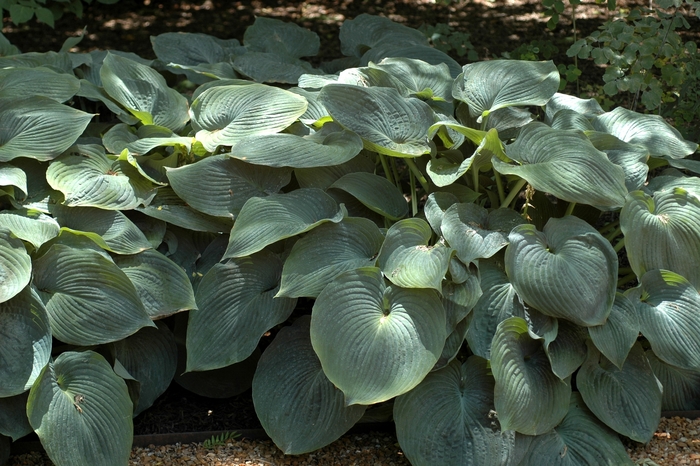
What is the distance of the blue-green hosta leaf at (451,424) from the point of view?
2.61 meters

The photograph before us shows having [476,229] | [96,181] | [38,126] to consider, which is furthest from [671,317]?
[38,126]

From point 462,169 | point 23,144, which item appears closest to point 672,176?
point 462,169

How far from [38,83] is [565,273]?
7.52 ft

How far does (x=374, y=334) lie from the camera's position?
2576 mm

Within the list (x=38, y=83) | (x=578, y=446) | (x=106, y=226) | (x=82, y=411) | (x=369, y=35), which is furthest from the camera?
(x=369, y=35)

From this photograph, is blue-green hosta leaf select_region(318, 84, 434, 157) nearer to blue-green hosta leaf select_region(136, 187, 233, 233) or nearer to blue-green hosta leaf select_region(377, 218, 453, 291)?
blue-green hosta leaf select_region(377, 218, 453, 291)

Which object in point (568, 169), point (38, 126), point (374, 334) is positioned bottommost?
point (374, 334)

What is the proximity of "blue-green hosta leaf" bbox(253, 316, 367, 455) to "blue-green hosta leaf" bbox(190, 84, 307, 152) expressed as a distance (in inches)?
31.7

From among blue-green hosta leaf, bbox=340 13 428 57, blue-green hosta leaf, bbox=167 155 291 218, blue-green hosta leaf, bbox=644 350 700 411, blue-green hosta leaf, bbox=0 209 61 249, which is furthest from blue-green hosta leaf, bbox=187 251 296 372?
blue-green hosta leaf, bbox=340 13 428 57

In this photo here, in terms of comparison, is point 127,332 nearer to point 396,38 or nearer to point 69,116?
point 69,116

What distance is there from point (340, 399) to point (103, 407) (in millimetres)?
779

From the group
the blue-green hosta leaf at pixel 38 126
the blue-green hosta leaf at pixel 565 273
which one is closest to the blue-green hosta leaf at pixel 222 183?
the blue-green hosta leaf at pixel 38 126

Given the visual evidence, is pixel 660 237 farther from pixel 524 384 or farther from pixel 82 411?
pixel 82 411

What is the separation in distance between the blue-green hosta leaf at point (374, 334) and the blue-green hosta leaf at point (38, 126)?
1.26m
